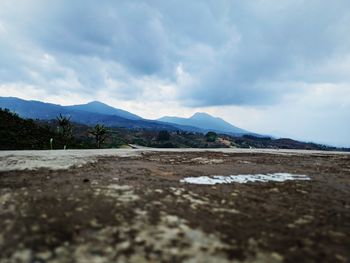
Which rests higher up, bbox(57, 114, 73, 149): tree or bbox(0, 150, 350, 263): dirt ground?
bbox(57, 114, 73, 149): tree

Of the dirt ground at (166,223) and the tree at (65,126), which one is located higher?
the tree at (65,126)

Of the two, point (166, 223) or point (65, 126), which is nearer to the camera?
point (166, 223)

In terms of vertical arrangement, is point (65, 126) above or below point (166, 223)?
above

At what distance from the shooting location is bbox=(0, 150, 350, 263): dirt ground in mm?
3412

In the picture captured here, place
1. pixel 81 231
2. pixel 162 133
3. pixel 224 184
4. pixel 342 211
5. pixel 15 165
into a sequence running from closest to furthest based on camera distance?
pixel 81 231
pixel 342 211
pixel 224 184
pixel 15 165
pixel 162 133

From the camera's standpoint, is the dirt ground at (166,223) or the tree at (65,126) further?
the tree at (65,126)

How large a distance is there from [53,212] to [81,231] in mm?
895

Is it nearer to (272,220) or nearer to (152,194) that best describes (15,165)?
(152,194)

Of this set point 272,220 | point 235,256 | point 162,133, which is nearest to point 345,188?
point 272,220

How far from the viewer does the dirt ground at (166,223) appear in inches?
134

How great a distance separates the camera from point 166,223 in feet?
14.0

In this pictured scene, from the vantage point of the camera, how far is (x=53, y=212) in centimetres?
460

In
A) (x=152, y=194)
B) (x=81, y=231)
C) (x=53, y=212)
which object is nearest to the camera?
(x=81, y=231)

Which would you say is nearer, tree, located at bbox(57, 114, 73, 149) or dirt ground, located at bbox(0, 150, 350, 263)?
dirt ground, located at bbox(0, 150, 350, 263)
